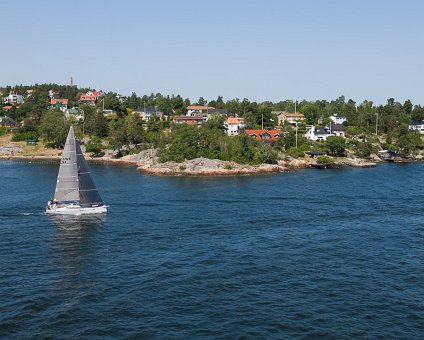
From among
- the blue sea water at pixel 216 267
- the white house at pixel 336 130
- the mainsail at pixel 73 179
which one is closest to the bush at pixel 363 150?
the white house at pixel 336 130

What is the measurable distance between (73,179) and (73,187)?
1.20m

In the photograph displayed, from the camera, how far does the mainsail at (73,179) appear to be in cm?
7012

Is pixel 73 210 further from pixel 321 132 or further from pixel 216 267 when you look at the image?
pixel 321 132

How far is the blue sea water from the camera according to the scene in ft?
120

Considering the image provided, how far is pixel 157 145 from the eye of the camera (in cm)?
14638

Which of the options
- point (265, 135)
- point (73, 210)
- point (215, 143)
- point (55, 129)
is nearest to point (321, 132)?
point (265, 135)

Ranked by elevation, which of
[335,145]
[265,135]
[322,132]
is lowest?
[335,145]

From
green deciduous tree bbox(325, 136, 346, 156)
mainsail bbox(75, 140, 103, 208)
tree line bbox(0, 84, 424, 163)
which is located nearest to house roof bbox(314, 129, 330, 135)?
tree line bbox(0, 84, 424, 163)

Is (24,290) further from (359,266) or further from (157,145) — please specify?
(157,145)

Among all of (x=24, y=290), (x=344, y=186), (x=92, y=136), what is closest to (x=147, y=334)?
(x=24, y=290)

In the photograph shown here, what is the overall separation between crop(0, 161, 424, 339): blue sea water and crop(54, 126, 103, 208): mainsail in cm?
374

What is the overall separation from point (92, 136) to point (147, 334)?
148 meters

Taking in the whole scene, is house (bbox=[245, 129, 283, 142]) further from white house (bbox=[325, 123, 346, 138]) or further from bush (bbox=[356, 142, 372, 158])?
bush (bbox=[356, 142, 372, 158])

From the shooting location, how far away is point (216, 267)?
48.2 meters
